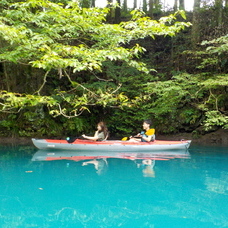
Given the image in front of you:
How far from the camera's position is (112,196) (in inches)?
149

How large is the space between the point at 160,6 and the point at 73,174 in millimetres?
19413

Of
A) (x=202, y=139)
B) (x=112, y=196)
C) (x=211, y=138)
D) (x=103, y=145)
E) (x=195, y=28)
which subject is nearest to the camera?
(x=112, y=196)

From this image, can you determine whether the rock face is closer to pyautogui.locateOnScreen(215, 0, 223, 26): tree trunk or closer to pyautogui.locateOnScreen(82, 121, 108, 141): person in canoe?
pyautogui.locateOnScreen(82, 121, 108, 141): person in canoe

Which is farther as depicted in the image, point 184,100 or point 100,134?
point 184,100

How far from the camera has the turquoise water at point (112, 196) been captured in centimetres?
291

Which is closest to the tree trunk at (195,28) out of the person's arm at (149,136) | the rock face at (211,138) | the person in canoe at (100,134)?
the rock face at (211,138)

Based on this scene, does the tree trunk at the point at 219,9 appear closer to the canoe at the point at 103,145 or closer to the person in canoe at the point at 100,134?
the canoe at the point at 103,145

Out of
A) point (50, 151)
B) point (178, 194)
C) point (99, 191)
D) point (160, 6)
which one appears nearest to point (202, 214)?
point (178, 194)

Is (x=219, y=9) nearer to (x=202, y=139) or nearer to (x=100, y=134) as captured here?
(x=202, y=139)

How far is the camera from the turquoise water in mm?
2914

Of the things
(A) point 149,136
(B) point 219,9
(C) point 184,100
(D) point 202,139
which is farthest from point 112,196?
(B) point 219,9

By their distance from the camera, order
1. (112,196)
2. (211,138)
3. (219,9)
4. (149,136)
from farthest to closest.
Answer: (219,9), (211,138), (149,136), (112,196)

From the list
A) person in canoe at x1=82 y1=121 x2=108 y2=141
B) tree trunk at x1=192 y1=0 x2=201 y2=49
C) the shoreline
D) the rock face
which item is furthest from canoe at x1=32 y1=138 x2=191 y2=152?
tree trunk at x1=192 y1=0 x2=201 y2=49

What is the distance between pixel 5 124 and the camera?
1253 cm
